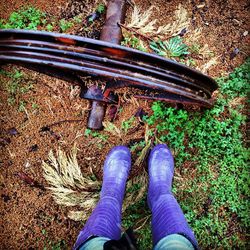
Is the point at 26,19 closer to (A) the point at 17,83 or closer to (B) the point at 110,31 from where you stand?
(A) the point at 17,83

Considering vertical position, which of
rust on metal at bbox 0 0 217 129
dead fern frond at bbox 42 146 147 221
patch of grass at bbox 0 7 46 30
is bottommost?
dead fern frond at bbox 42 146 147 221

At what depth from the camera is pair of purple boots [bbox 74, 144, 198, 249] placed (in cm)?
197

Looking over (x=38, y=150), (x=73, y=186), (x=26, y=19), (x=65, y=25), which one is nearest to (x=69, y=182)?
(x=73, y=186)

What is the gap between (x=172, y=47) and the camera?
2.69m

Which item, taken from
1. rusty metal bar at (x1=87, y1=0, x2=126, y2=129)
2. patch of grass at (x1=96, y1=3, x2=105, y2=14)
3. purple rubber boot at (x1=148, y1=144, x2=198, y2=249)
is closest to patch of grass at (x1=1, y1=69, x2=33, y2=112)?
rusty metal bar at (x1=87, y1=0, x2=126, y2=129)

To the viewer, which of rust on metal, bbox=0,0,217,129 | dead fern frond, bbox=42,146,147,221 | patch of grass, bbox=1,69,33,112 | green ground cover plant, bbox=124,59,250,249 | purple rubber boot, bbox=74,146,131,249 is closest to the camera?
rust on metal, bbox=0,0,217,129

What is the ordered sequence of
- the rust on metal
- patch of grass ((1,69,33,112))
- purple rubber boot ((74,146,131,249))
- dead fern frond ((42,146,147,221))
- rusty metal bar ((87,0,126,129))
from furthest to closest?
patch of grass ((1,69,33,112)), dead fern frond ((42,146,147,221)), rusty metal bar ((87,0,126,129)), purple rubber boot ((74,146,131,249)), the rust on metal

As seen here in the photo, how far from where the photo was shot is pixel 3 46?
1646 millimetres

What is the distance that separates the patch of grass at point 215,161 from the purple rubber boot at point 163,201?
0.19 m

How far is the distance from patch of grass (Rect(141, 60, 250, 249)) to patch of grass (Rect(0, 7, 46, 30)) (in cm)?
140

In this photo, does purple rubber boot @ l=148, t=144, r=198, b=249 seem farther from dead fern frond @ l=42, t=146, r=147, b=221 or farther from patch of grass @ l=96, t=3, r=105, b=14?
patch of grass @ l=96, t=3, r=105, b=14

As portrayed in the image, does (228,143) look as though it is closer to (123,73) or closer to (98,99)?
(98,99)

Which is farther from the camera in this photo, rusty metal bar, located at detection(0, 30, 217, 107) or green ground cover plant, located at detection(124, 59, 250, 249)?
green ground cover plant, located at detection(124, 59, 250, 249)

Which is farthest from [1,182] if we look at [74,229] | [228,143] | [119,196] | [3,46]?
[228,143]
